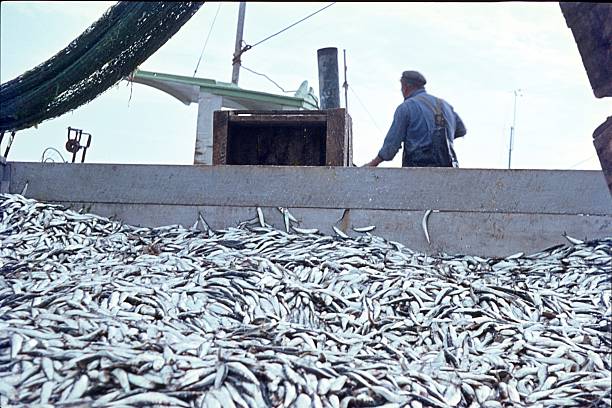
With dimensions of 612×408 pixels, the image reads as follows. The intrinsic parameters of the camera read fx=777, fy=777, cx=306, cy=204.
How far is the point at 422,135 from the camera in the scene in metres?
7.75

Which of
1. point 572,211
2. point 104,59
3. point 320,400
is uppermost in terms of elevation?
point 104,59

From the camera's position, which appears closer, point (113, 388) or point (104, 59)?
point (113, 388)

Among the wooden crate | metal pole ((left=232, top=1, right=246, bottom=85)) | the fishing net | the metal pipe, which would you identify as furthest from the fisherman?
metal pole ((left=232, top=1, right=246, bottom=85))

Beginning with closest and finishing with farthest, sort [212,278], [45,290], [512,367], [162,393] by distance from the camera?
[162,393], [512,367], [45,290], [212,278]

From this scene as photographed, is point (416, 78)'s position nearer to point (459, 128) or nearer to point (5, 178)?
point (459, 128)

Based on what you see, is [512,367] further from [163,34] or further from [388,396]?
[163,34]

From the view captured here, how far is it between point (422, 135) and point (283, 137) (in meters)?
1.52

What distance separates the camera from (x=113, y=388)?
369cm

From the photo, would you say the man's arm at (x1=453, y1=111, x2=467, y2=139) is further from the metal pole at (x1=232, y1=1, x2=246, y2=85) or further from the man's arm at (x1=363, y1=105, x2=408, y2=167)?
the metal pole at (x1=232, y1=1, x2=246, y2=85)

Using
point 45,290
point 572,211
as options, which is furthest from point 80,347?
point 572,211

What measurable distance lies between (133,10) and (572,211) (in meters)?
4.23

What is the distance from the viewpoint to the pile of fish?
3.81 metres

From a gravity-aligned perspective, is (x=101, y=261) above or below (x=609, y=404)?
above

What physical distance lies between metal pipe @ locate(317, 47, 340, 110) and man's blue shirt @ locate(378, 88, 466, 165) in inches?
97.5
